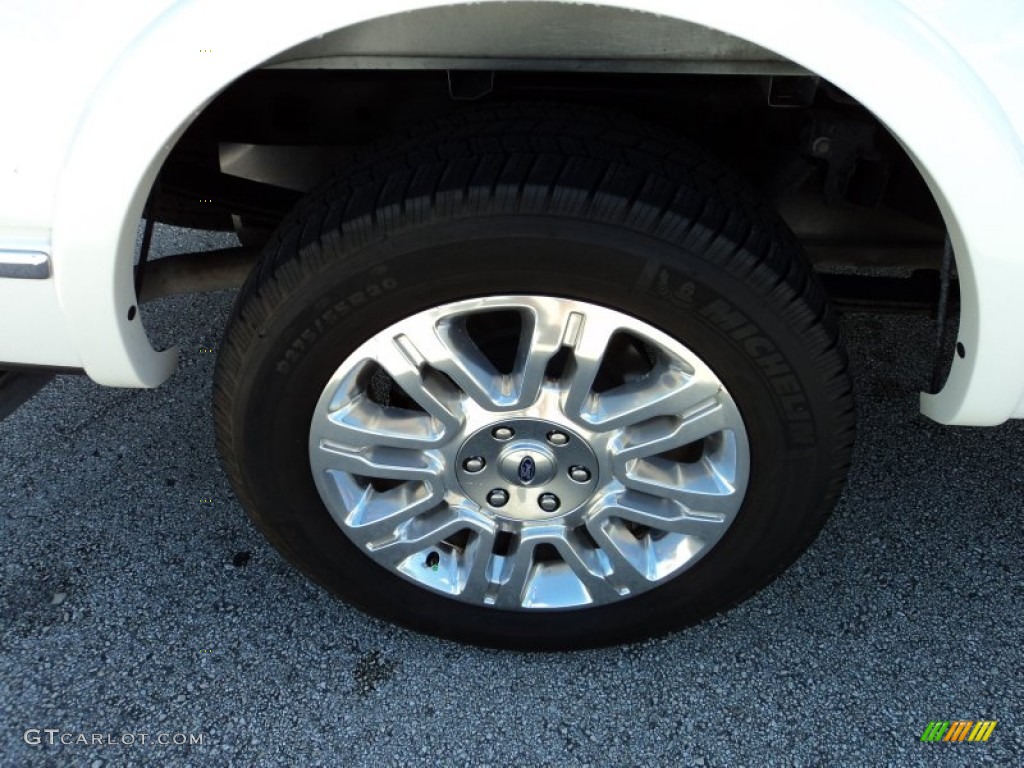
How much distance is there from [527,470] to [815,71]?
0.82m

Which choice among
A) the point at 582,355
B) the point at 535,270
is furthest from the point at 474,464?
the point at 535,270

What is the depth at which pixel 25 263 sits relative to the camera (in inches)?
52.0

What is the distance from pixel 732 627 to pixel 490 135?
3.99ft

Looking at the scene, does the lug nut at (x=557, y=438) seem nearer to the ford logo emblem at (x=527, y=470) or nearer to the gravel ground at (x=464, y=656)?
the ford logo emblem at (x=527, y=470)

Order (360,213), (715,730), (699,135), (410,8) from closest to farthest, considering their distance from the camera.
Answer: (410,8)
(360,213)
(715,730)
(699,135)

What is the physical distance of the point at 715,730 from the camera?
1615 mm

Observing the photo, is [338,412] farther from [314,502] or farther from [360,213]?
[360,213]

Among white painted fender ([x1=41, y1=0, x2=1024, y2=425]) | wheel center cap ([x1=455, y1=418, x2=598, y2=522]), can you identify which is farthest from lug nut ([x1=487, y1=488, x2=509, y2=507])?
white painted fender ([x1=41, y1=0, x2=1024, y2=425])

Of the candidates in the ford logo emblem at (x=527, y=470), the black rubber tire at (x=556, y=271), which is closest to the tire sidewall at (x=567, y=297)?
the black rubber tire at (x=556, y=271)

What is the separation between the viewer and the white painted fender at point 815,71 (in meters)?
1.10

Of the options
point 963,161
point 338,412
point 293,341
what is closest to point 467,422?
point 338,412

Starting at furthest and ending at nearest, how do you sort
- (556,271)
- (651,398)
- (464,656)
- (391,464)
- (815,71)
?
(464,656), (391,464), (651,398), (556,271), (815,71)

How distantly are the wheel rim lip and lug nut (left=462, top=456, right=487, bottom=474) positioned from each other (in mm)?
21

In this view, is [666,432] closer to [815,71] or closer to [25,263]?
[815,71]
